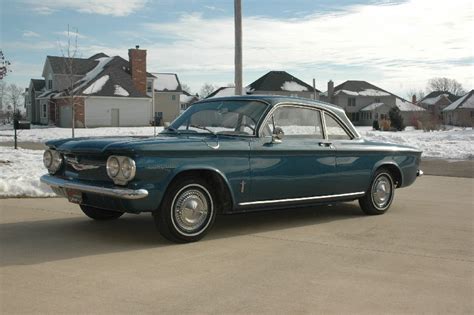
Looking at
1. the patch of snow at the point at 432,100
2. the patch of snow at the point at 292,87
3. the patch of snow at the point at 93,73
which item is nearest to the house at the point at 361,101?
the patch of snow at the point at 292,87

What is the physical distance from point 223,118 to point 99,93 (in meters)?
40.2

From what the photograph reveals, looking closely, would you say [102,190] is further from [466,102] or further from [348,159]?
[466,102]

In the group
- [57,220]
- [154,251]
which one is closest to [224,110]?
[154,251]

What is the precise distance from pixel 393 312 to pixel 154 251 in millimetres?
2447

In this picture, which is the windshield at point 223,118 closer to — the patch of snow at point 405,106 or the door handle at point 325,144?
the door handle at point 325,144

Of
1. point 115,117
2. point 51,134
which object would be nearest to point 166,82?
point 115,117

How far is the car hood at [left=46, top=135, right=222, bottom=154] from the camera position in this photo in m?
5.18

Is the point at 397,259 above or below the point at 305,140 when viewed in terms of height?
below

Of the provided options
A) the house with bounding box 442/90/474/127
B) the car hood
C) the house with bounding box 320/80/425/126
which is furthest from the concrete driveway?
the house with bounding box 442/90/474/127

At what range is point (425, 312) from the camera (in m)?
3.78

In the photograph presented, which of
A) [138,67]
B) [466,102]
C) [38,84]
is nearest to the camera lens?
[138,67]

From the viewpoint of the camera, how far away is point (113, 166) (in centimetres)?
526

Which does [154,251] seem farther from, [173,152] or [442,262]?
[442,262]

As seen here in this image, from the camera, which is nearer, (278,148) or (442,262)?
(442,262)
